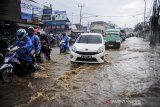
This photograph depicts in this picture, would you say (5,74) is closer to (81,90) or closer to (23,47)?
(23,47)

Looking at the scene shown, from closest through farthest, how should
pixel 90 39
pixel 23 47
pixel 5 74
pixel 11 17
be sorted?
pixel 5 74 < pixel 23 47 < pixel 90 39 < pixel 11 17

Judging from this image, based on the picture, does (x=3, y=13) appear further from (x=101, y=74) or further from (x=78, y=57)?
(x=101, y=74)

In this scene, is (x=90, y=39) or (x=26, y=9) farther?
(x=26, y=9)

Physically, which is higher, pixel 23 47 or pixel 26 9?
pixel 26 9

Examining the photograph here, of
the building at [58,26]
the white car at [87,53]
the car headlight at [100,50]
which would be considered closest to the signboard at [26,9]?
the white car at [87,53]

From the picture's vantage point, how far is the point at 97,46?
13.5m

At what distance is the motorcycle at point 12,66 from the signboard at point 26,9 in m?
17.9

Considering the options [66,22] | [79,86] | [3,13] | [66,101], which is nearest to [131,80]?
[79,86]

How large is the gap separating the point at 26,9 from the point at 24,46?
64.5 ft

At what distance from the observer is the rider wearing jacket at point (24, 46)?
32.3 ft

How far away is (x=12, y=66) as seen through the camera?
890cm

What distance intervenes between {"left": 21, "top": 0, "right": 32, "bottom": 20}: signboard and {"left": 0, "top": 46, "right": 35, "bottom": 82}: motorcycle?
17943 millimetres

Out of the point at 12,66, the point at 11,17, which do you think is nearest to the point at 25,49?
the point at 12,66

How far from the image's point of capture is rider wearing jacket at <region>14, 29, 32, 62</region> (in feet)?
32.3
